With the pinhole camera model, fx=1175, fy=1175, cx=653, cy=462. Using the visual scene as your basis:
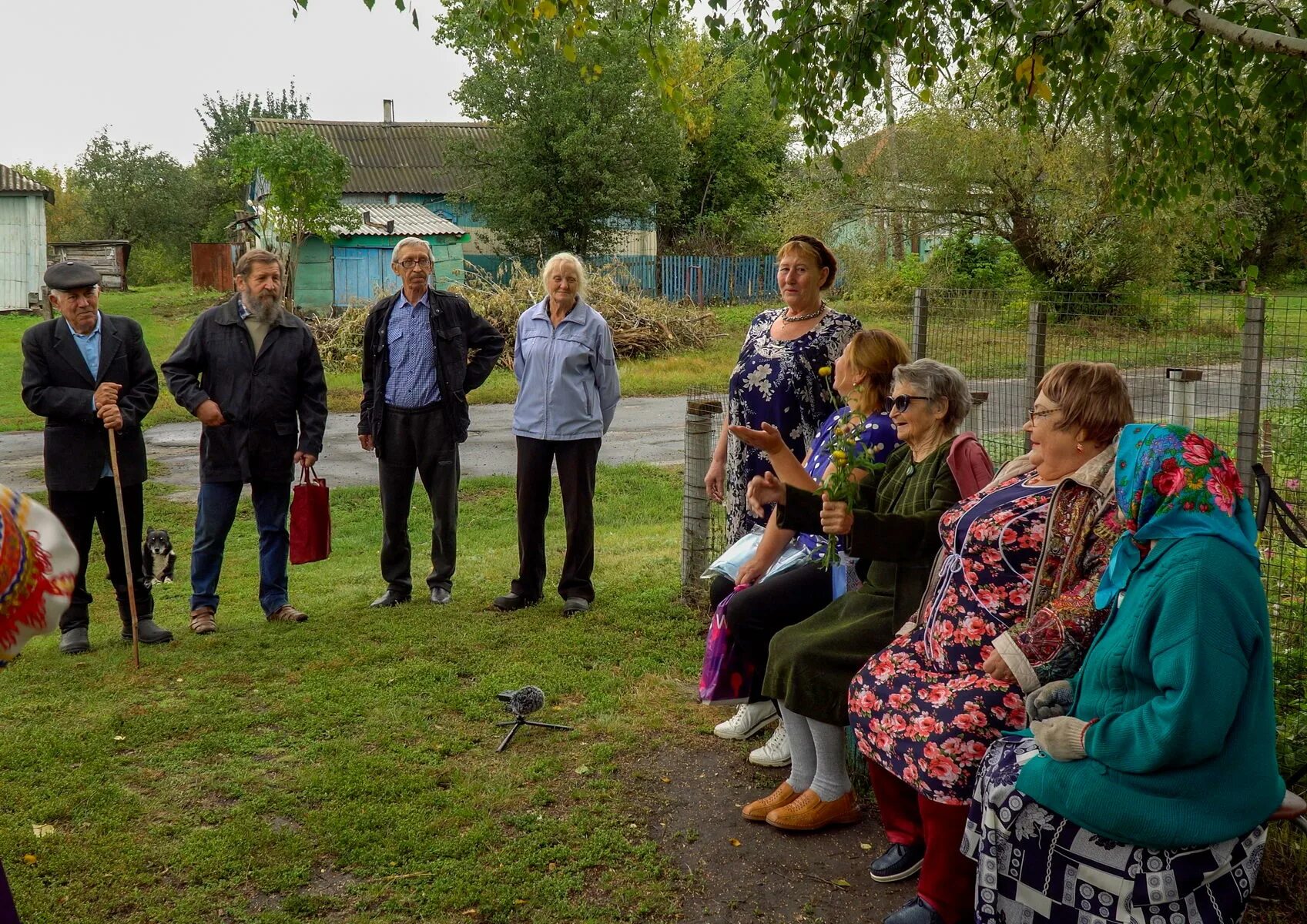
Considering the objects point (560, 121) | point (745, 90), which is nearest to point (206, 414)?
point (560, 121)

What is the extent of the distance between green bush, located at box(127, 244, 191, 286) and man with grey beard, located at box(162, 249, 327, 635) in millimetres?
41510

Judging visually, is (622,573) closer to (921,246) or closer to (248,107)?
(921,246)

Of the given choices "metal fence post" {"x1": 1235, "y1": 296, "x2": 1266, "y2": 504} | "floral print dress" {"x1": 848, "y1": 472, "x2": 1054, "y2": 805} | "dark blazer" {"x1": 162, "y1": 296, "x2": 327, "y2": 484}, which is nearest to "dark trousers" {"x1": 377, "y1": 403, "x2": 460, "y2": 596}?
"dark blazer" {"x1": 162, "y1": 296, "x2": 327, "y2": 484}

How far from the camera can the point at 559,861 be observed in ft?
13.3

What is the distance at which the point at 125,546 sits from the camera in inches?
253

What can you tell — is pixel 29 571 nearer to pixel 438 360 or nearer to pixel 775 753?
pixel 775 753

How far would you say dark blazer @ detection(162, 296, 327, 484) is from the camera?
6.72 meters

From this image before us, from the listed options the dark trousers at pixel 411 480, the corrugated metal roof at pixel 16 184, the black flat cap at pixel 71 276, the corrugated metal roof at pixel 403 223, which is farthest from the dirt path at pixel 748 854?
the corrugated metal roof at pixel 16 184

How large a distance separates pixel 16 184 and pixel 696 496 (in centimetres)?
3047

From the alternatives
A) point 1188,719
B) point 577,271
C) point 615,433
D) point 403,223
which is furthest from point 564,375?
point 403,223

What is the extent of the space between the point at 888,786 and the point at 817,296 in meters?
2.49

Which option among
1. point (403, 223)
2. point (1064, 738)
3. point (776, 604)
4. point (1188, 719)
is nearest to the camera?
point (1188, 719)

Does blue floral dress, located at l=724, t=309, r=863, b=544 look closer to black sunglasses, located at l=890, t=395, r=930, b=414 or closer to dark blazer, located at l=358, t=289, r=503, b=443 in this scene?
black sunglasses, located at l=890, t=395, r=930, b=414

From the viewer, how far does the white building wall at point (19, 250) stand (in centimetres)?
3083
